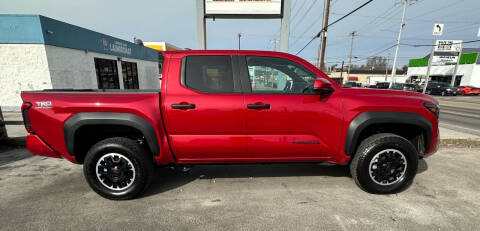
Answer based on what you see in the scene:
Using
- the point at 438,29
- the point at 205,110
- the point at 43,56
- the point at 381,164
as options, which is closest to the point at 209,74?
the point at 205,110

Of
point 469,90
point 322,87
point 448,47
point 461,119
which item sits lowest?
point 461,119

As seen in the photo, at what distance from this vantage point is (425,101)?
8.74ft

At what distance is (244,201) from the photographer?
2.53m

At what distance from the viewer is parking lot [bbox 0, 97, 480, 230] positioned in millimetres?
2139

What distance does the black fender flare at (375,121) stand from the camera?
2.52m

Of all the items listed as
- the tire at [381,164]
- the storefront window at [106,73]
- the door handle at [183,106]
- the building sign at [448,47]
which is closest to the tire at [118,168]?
the door handle at [183,106]

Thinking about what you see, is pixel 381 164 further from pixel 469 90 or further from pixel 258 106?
pixel 469 90

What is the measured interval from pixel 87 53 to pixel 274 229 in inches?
473

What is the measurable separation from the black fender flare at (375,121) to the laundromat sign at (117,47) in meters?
13.1

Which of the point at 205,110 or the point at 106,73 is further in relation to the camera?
the point at 106,73

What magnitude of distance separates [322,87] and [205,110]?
4.53 feet

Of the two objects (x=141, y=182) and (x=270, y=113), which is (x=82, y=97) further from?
(x=270, y=113)

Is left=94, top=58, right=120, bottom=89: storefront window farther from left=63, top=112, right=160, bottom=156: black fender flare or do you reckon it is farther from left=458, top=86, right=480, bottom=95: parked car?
left=458, top=86, right=480, bottom=95: parked car

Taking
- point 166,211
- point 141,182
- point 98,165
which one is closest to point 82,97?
point 98,165
